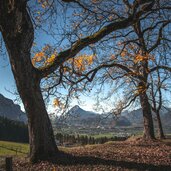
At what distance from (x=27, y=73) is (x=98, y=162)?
184 inches

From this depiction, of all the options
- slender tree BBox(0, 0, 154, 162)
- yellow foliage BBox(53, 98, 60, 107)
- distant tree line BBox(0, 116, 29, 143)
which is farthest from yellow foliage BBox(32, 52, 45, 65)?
distant tree line BBox(0, 116, 29, 143)

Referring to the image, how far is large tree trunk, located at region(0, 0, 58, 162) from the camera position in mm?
12125

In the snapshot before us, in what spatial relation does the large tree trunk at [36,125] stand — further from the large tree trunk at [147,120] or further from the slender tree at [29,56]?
the large tree trunk at [147,120]

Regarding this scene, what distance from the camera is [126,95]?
2672cm

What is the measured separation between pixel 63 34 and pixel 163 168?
23.3 feet

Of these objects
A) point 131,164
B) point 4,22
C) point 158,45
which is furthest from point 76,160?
point 158,45

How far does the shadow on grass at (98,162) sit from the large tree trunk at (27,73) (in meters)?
0.63

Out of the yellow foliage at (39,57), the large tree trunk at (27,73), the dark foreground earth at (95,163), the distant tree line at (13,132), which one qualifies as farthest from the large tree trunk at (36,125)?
the distant tree line at (13,132)

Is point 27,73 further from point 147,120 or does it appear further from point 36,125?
point 147,120

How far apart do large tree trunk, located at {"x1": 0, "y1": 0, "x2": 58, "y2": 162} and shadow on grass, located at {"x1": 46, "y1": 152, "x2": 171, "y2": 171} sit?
631mm

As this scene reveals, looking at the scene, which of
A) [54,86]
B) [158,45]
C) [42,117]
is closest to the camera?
[42,117]

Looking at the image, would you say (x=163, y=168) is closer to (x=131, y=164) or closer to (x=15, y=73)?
(x=131, y=164)

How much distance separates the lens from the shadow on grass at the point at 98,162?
11738 millimetres

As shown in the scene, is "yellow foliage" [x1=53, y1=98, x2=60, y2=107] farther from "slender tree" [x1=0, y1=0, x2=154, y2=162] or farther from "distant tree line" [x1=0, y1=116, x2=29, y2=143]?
"distant tree line" [x1=0, y1=116, x2=29, y2=143]
